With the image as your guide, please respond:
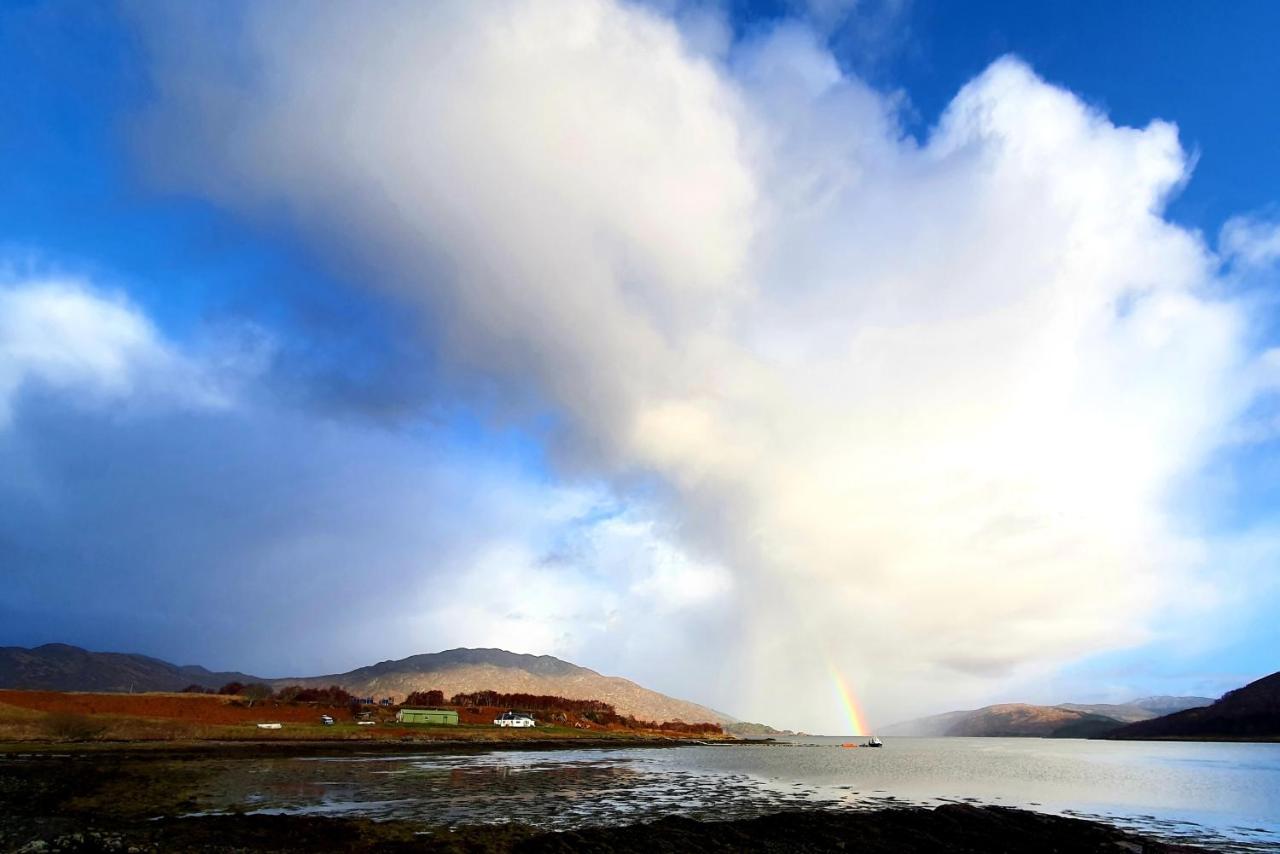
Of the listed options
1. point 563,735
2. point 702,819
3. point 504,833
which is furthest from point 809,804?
point 563,735

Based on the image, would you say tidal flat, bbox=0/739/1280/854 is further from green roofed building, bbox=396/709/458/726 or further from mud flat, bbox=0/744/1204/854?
green roofed building, bbox=396/709/458/726

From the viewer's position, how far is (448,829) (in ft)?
113

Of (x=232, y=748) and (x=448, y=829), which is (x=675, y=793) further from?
(x=232, y=748)

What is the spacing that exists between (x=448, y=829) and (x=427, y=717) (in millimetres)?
132211

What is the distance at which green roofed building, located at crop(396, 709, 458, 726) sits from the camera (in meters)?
150

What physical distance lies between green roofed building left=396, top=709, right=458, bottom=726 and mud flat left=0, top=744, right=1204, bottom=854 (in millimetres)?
109187

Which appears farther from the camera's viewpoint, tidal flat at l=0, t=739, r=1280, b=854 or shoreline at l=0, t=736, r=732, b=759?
shoreline at l=0, t=736, r=732, b=759

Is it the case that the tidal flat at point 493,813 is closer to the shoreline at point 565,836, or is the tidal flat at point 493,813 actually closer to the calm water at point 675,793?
the shoreline at point 565,836

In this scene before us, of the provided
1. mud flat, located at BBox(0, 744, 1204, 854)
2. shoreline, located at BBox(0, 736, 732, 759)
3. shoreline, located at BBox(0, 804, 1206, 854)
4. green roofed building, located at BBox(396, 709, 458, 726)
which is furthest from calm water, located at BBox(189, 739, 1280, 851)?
green roofed building, located at BBox(396, 709, 458, 726)

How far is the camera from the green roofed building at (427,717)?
150125 millimetres

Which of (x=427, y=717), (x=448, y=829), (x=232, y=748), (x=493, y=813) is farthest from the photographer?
(x=427, y=717)

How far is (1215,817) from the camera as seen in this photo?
165 ft

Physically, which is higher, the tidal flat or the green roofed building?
the green roofed building

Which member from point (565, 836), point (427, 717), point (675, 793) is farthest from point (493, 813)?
point (427, 717)
